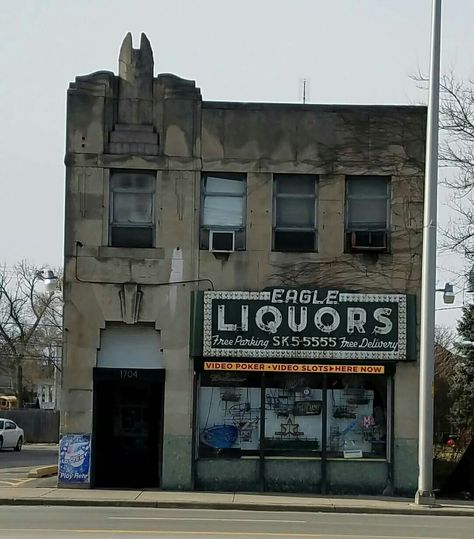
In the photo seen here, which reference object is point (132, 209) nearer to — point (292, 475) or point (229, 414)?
point (229, 414)

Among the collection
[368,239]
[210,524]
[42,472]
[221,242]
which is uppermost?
[368,239]

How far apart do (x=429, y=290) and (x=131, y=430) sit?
25.8ft

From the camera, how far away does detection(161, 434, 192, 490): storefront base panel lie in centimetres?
2175

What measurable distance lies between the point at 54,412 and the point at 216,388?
3864 centimetres

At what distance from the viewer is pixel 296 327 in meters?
22.0

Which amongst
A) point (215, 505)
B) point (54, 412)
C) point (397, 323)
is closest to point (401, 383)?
point (397, 323)

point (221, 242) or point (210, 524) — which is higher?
point (221, 242)

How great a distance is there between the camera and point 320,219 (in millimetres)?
22500

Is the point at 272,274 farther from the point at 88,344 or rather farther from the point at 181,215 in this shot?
the point at 88,344

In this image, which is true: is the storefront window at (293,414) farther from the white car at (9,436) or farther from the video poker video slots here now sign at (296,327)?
the white car at (9,436)

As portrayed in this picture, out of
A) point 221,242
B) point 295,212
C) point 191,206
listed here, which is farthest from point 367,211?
point 191,206

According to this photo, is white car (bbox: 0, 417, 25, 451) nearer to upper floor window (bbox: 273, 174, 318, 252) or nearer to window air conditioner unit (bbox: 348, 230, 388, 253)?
upper floor window (bbox: 273, 174, 318, 252)

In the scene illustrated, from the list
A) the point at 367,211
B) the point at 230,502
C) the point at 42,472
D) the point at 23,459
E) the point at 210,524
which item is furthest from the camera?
the point at 23,459

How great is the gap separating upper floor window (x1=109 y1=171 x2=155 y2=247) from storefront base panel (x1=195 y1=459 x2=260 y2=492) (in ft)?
16.4
